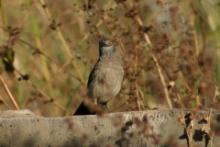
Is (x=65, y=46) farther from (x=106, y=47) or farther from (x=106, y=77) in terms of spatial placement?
(x=106, y=77)

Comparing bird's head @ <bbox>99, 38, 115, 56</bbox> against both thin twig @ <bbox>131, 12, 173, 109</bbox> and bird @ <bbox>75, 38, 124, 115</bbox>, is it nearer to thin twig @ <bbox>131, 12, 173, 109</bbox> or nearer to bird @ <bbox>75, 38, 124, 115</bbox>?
bird @ <bbox>75, 38, 124, 115</bbox>

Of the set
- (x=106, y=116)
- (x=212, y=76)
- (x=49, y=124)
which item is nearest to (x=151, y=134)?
(x=106, y=116)

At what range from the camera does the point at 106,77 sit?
208 inches

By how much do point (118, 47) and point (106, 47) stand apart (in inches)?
3.2

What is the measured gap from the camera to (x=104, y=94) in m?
5.33

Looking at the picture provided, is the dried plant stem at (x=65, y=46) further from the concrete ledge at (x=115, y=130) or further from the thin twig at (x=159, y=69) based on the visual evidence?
the concrete ledge at (x=115, y=130)

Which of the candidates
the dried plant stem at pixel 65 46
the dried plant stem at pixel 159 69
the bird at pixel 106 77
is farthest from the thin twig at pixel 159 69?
the dried plant stem at pixel 65 46

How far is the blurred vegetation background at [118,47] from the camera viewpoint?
5.13 m

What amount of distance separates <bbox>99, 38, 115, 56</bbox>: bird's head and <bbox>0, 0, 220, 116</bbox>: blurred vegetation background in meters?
0.05

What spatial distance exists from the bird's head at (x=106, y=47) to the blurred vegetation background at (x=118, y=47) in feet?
0.16

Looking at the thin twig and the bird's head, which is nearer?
the thin twig

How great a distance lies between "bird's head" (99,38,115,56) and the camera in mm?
5352

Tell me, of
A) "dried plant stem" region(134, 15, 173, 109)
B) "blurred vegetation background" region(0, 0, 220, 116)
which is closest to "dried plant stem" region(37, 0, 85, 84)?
"blurred vegetation background" region(0, 0, 220, 116)

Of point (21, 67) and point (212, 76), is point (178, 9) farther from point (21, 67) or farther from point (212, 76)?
point (21, 67)
